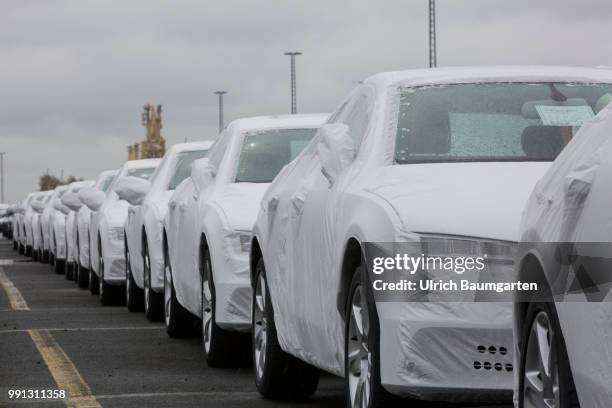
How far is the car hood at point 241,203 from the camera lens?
10.7m

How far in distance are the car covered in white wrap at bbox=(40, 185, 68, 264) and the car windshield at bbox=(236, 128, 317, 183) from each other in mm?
18947

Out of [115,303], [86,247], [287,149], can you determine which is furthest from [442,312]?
[86,247]

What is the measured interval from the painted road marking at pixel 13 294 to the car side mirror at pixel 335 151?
10.8 meters

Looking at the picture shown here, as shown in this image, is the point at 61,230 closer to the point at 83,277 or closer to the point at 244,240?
the point at 83,277

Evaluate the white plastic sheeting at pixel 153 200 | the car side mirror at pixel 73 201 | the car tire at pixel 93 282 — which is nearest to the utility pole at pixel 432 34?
the car side mirror at pixel 73 201

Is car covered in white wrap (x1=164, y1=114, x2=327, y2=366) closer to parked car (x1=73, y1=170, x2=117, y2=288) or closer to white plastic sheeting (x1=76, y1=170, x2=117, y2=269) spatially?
white plastic sheeting (x1=76, y1=170, x2=117, y2=269)

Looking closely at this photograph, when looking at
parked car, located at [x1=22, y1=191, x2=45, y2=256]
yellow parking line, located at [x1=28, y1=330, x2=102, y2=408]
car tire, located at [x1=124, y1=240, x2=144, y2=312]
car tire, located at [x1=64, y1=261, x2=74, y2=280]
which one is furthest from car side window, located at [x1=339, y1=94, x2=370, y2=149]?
parked car, located at [x1=22, y1=191, x2=45, y2=256]

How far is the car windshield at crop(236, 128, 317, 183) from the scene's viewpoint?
11836mm

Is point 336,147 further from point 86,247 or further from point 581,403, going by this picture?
point 86,247

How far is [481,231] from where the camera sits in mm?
6453

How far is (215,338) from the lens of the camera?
10.8m

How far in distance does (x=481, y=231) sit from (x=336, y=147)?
1.33m

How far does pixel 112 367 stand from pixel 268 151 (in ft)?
6.78

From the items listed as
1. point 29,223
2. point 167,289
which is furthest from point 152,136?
point 167,289
